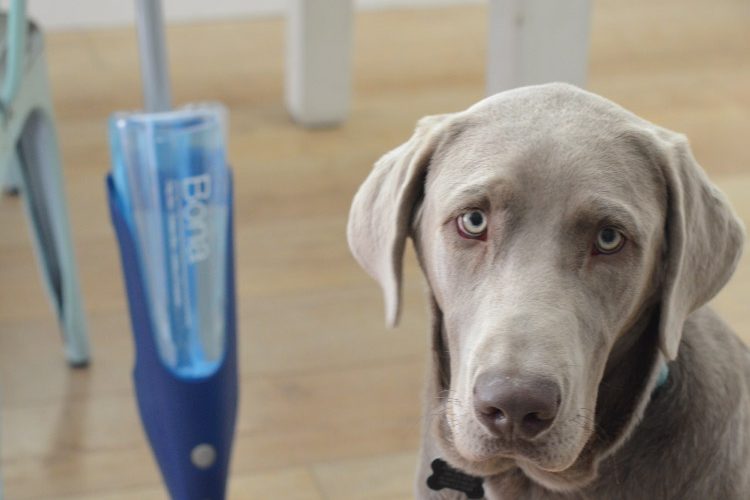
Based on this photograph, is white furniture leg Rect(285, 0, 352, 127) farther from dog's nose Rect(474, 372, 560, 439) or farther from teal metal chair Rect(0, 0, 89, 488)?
dog's nose Rect(474, 372, 560, 439)

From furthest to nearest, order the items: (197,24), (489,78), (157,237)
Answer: (197,24)
(489,78)
(157,237)

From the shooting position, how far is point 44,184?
82.0 inches

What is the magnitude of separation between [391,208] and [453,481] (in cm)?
30

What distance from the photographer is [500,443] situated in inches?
45.2

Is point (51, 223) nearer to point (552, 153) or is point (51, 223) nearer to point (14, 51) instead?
point (14, 51)

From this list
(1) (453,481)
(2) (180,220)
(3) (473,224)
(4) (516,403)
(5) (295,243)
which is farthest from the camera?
(5) (295,243)

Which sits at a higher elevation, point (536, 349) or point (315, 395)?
point (536, 349)

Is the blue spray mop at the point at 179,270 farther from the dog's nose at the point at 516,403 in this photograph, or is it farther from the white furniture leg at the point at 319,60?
the white furniture leg at the point at 319,60

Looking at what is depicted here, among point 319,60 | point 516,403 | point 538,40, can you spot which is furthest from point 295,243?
point 516,403

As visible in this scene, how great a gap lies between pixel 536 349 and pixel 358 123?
2.00m

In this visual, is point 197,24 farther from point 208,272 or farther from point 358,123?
point 208,272

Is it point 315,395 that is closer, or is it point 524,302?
point 524,302

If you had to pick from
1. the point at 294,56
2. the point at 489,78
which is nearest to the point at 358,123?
the point at 294,56

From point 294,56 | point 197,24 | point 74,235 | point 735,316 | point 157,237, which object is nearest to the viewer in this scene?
point 157,237
